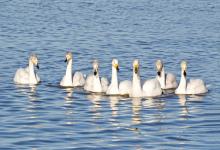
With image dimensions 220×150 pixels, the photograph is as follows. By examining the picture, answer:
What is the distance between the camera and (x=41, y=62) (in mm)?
36312

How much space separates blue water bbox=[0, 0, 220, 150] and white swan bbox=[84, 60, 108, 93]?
404mm

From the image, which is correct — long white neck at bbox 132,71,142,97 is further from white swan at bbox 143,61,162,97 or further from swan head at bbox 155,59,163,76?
swan head at bbox 155,59,163,76

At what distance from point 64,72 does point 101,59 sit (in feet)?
10.2

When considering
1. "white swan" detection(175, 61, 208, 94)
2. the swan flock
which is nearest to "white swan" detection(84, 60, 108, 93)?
the swan flock

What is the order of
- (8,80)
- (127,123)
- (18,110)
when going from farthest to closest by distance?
(8,80) → (18,110) → (127,123)

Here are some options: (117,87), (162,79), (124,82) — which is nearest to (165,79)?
(162,79)

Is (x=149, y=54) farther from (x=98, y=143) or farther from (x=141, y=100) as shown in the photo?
(x=98, y=143)

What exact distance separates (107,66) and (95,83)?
4868mm

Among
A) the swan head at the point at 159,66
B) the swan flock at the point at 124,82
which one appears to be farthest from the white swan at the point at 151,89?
the swan head at the point at 159,66

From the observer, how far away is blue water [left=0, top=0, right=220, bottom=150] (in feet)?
76.6

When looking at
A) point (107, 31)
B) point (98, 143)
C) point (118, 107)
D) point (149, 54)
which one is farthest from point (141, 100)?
point (107, 31)

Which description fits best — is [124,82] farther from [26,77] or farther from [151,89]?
[26,77]

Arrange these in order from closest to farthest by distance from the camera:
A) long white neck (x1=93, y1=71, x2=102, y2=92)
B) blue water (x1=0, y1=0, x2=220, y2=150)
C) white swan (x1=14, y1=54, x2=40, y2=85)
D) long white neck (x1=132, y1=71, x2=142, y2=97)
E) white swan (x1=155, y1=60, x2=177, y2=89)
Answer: blue water (x1=0, y1=0, x2=220, y2=150)
long white neck (x1=132, y1=71, x2=142, y2=97)
long white neck (x1=93, y1=71, x2=102, y2=92)
white swan (x1=155, y1=60, x2=177, y2=89)
white swan (x1=14, y1=54, x2=40, y2=85)

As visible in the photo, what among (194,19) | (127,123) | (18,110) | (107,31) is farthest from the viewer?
(194,19)
